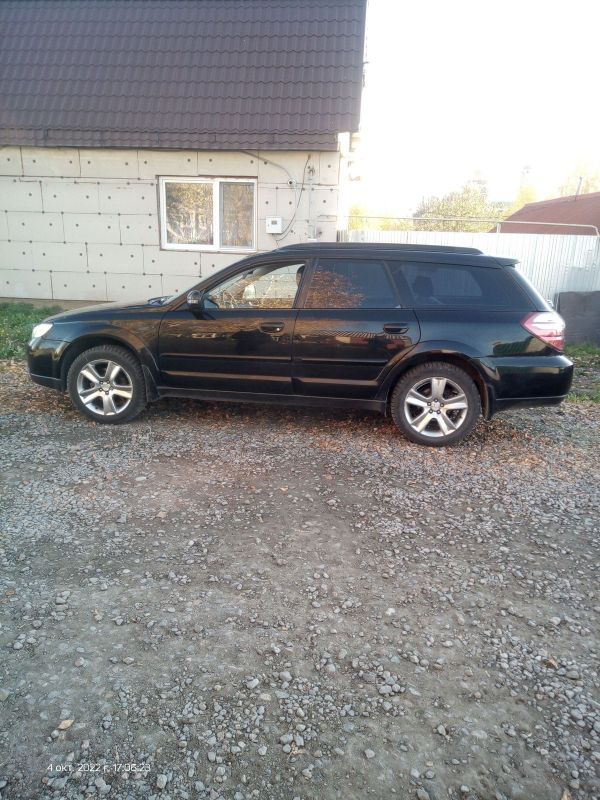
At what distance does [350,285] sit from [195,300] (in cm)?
142

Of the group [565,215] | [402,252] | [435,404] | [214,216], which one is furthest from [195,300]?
[565,215]

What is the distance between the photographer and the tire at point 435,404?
516 cm

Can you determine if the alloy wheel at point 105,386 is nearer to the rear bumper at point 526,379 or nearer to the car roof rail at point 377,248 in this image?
the car roof rail at point 377,248

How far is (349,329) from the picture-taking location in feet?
17.1

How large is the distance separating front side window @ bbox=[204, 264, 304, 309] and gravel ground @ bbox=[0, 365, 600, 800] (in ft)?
4.70

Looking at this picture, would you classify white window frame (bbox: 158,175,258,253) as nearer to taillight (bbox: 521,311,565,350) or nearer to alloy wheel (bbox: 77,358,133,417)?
alloy wheel (bbox: 77,358,133,417)

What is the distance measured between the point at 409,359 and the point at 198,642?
320 cm

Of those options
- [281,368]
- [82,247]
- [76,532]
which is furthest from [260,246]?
[76,532]

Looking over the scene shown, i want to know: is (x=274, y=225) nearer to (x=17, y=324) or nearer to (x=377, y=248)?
(x=17, y=324)

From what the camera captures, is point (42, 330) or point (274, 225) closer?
point (42, 330)

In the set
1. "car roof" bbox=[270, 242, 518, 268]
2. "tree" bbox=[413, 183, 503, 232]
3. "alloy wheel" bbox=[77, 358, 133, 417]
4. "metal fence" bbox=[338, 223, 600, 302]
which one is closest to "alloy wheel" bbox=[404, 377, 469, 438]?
"car roof" bbox=[270, 242, 518, 268]

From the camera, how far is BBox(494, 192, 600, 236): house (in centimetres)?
1702

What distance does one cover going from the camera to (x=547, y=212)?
21.9 m

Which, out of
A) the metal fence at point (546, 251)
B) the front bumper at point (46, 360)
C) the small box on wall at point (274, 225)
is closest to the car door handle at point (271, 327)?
the front bumper at point (46, 360)
